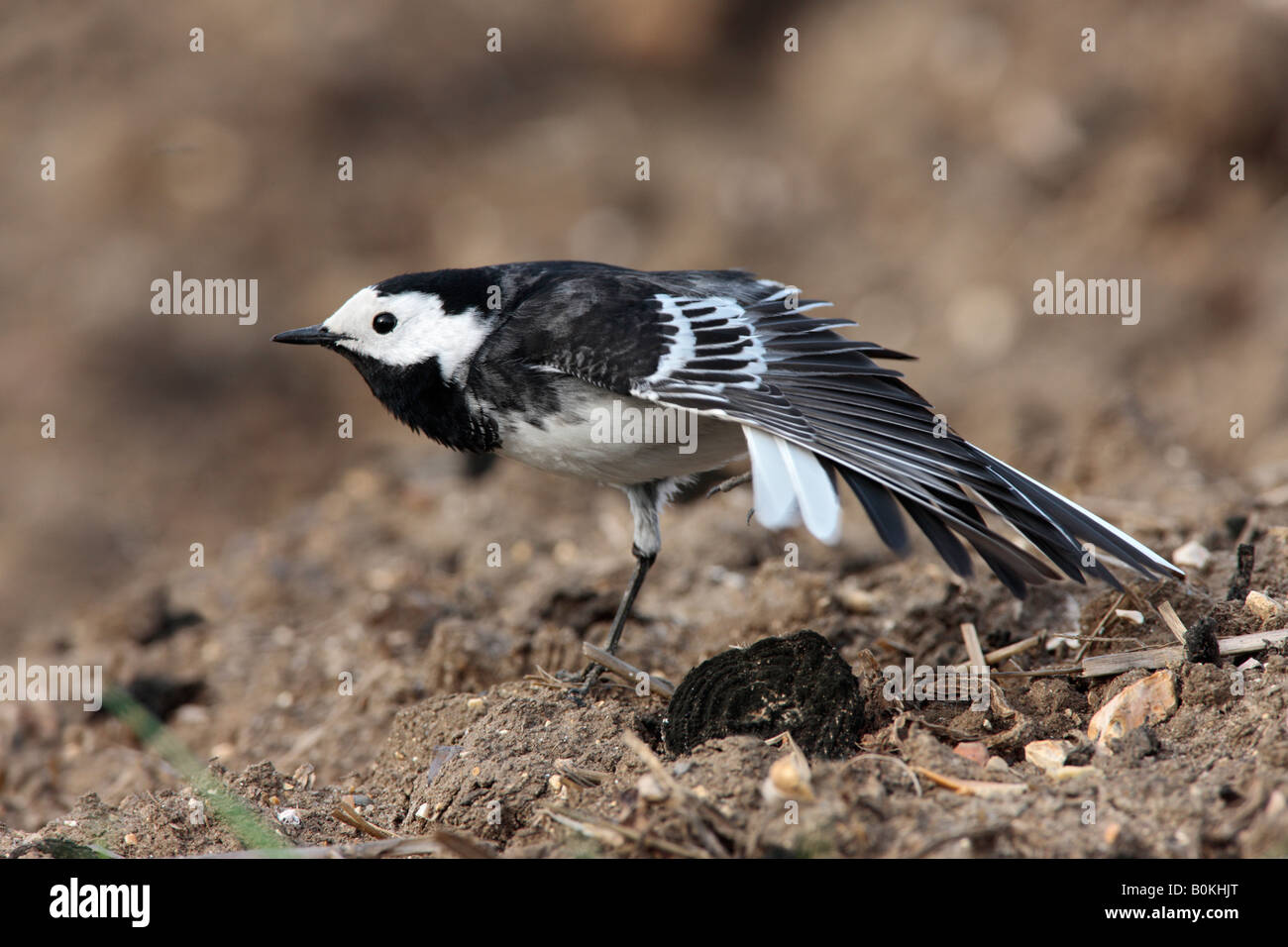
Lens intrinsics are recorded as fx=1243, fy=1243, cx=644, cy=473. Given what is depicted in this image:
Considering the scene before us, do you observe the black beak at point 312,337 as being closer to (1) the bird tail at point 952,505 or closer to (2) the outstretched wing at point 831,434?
(2) the outstretched wing at point 831,434

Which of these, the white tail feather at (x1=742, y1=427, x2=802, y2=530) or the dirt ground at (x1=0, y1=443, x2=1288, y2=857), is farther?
the white tail feather at (x1=742, y1=427, x2=802, y2=530)

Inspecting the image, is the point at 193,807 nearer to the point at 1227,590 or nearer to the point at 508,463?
the point at 1227,590

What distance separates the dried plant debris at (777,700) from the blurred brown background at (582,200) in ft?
12.2

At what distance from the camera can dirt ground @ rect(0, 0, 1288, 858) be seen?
3.26 m

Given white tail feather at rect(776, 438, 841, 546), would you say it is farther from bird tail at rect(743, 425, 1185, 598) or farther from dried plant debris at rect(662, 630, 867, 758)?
dried plant debris at rect(662, 630, 867, 758)

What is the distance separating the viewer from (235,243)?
960cm

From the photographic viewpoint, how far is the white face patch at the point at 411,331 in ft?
14.0

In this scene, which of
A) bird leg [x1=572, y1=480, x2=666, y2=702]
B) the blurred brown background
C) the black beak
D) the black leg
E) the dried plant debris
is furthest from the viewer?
the blurred brown background

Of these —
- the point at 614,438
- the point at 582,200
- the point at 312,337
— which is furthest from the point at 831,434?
the point at 582,200

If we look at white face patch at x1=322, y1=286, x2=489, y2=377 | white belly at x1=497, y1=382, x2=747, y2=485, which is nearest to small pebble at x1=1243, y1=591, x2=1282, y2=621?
white belly at x1=497, y1=382, x2=747, y2=485

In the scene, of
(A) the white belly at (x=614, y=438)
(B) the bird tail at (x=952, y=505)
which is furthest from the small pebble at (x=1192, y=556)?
(A) the white belly at (x=614, y=438)

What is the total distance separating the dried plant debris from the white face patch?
4.81ft
